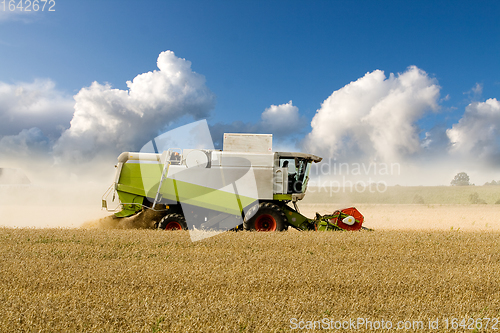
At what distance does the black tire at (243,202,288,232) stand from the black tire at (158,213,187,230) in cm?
211

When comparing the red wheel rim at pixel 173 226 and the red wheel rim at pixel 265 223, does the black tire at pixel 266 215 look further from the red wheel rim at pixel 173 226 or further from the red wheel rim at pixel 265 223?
the red wheel rim at pixel 173 226

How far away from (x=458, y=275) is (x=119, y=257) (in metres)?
6.16

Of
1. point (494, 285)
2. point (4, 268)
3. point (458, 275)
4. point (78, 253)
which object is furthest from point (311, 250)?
point (4, 268)

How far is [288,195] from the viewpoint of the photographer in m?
11.7

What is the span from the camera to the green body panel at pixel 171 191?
11.5 meters

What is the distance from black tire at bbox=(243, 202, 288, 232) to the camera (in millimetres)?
11273

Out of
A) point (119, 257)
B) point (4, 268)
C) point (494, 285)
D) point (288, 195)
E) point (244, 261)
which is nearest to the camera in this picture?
point (494, 285)

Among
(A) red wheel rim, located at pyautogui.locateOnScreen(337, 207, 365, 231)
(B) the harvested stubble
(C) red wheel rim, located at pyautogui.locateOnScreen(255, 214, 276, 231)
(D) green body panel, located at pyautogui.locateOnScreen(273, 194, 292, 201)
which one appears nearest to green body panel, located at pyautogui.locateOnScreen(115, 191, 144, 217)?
(B) the harvested stubble

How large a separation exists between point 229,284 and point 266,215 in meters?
6.63

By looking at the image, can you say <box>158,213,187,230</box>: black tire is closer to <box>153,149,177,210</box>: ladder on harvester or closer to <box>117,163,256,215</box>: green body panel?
<box>117,163,256,215</box>: green body panel

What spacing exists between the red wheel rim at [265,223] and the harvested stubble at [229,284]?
324 centimetres

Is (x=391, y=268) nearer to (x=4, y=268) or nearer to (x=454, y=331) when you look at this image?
(x=454, y=331)

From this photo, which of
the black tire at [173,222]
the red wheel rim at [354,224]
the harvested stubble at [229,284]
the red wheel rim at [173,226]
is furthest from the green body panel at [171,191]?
the harvested stubble at [229,284]

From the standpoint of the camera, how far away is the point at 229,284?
483 cm
